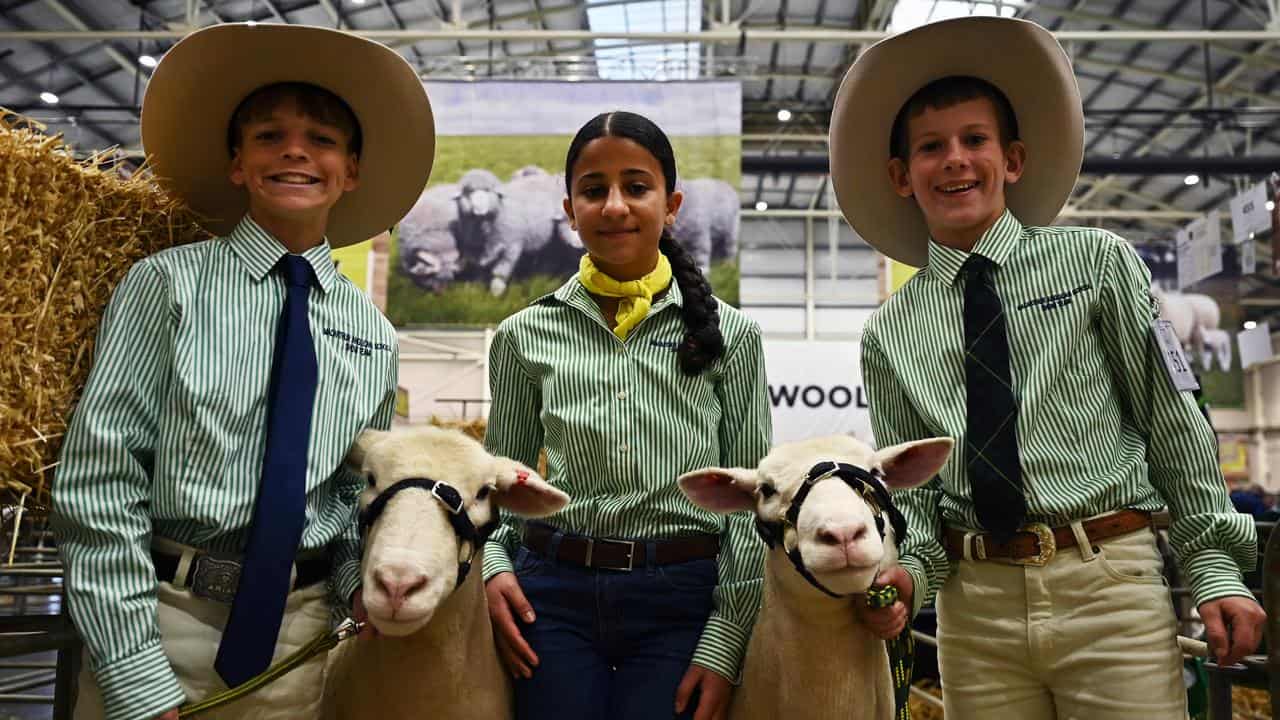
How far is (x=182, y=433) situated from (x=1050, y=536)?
2058 millimetres

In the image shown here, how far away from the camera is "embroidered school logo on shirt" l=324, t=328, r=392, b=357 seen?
2357 mm

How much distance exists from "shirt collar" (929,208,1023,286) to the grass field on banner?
589 cm

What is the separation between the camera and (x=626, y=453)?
2.37 m

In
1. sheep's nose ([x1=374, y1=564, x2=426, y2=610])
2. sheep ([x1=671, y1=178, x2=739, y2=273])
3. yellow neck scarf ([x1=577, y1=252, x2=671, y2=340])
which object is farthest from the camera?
sheep ([x1=671, y1=178, x2=739, y2=273])

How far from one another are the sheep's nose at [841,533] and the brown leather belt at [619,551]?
21.6 inches

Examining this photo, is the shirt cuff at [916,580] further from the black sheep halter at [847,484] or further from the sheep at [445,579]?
the sheep at [445,579]

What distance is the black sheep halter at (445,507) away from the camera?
200 centimetres

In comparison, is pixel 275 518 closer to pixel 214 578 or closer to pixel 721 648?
pixel 214 578

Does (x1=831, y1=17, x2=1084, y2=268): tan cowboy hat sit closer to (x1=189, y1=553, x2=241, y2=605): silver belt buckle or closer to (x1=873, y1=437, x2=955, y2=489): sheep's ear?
(x1=873, y1=437, x2=955, y2=489): sheep's ear

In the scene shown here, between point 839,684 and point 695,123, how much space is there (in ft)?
22.8

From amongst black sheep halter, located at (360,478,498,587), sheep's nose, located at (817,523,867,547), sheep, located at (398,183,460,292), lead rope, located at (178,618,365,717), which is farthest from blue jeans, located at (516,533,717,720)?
sheep, located at (398,183,460,292)

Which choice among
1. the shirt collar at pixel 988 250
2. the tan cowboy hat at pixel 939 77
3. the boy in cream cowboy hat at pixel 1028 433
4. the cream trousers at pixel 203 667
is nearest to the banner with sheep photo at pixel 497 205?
the tan cowboy hat at pixel 939 77

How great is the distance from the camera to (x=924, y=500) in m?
2.52

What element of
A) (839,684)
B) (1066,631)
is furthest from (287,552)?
(1066,631)
